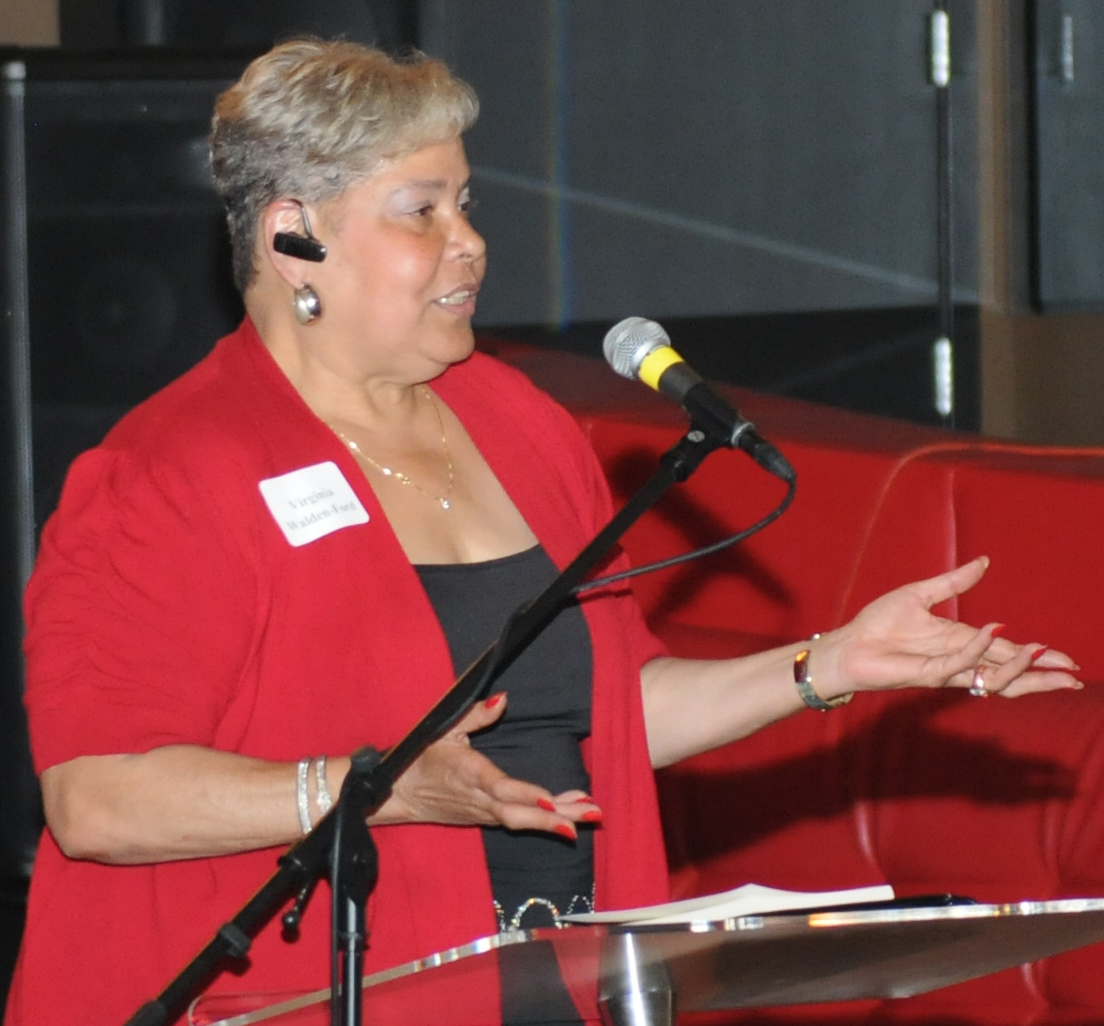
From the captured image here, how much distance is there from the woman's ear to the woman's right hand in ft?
1.76

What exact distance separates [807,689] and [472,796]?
45cm

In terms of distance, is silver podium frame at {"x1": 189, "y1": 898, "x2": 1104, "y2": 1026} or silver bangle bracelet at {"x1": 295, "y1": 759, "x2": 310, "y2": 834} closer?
silver podium frame at {"x1": 189, "y1": 898, "x2": 1104, "y2": 1026}

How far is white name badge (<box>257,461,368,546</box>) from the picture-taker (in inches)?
63.6

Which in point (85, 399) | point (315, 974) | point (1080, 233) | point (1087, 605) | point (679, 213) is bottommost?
point (315, 974)

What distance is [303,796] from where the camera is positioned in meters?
1.43

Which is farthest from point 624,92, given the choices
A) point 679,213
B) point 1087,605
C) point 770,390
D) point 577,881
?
point 577,881

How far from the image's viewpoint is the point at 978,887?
224 cm

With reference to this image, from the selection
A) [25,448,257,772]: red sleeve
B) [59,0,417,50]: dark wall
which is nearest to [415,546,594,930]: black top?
[25,448,257,772]: red sleeve

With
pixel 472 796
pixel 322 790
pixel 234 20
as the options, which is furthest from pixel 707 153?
pixel 472 796

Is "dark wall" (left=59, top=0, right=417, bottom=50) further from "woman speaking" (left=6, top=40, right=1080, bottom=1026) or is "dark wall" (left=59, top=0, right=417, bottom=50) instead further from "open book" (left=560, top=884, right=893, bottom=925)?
"open book" (left=560, top=884, right=893, bottom=925)

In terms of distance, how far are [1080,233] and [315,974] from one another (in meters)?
2.97

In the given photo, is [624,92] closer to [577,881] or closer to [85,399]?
[85,399]

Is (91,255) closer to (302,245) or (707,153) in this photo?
(302,245)

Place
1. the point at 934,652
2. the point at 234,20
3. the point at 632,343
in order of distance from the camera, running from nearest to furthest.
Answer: the point at 632,343 → the point at 934,652 → the point at 234,20
